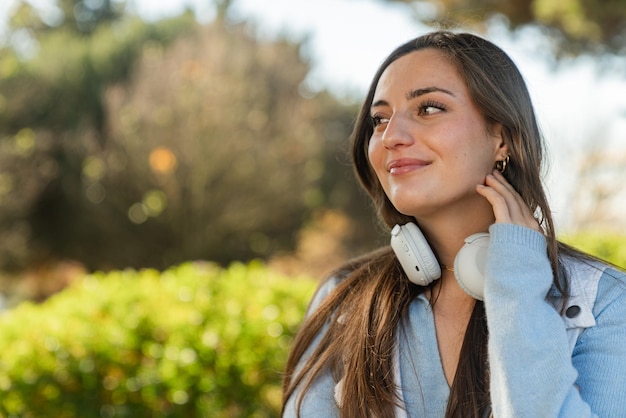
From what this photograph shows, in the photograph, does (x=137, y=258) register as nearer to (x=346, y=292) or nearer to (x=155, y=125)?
(x=155, y=125)

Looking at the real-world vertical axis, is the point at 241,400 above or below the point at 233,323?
below

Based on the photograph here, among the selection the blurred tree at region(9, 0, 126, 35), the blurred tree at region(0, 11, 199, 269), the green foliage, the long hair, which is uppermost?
the long hair

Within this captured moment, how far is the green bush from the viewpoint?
155 inches

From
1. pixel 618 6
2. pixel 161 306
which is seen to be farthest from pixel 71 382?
pixel 618 6

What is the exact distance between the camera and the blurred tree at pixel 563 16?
9.76 meters

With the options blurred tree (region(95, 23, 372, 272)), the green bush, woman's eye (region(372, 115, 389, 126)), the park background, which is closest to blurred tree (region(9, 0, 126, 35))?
the park background

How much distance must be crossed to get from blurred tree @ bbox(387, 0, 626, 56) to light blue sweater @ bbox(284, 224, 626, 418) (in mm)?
7667

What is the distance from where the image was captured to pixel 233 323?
406 cm

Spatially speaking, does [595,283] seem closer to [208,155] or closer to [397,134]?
[397,134]

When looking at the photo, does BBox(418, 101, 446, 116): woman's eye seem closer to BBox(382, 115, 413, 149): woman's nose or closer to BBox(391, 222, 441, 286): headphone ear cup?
BBox(382, 115, 413, 149): woman's nose

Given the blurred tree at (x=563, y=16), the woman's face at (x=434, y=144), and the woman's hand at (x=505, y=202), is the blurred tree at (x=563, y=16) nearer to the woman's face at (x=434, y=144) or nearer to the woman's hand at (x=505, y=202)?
the woman's face at (x=434, y=144)

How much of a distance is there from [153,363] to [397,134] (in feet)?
7.85

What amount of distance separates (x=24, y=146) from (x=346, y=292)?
49.2 ft

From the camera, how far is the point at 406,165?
2.12m
